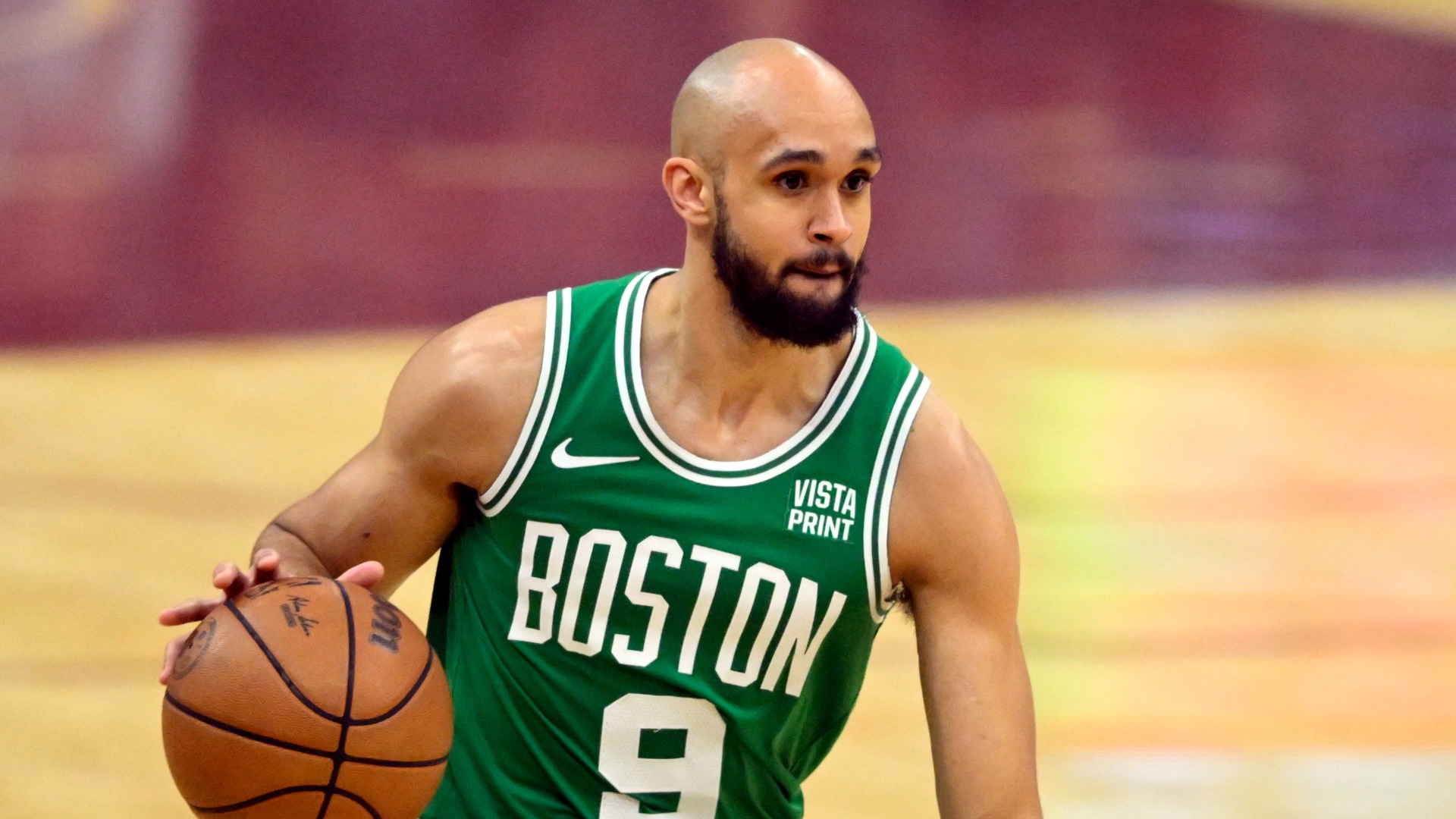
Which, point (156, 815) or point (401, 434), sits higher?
point (401, 434)

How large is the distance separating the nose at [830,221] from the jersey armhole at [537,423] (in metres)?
0.65

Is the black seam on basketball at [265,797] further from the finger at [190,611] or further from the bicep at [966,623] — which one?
the bicep at [966,623]

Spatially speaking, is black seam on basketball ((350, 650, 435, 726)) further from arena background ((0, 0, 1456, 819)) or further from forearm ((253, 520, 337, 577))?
arena background ((0, 0, 1456, 819))

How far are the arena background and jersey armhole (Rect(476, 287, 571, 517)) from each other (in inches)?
89.4

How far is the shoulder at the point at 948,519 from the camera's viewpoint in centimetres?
358

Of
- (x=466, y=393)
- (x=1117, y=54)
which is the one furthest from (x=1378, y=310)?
(x=466, y=393)

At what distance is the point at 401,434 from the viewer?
12.0 ft

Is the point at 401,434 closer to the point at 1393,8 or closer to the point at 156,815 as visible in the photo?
the point at 156,815

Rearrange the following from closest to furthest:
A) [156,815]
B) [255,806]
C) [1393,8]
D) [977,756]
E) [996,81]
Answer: [255,806] → [977,756] → [156,815] → [996,81] → [1393,8]

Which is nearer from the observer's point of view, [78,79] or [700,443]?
[700,443]

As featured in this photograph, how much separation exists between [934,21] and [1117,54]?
1370 millimetres

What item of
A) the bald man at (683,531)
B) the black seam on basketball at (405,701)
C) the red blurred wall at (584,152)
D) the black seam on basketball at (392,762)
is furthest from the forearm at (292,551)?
the red blurred wall at (584,152)

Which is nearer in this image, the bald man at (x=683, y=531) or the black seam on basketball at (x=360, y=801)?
the black seam on basketball at (x=360, y=801)

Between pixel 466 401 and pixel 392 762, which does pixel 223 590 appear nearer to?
pixel 392 762
